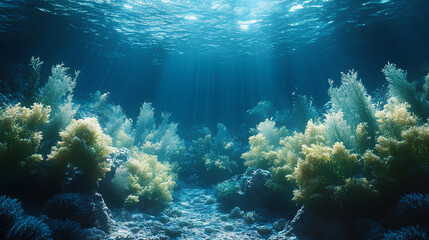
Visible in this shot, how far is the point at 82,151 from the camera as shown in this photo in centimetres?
449

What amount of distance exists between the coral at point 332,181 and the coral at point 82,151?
4906mm

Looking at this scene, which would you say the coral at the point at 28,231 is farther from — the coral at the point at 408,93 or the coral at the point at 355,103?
the coral at the point at 408,93

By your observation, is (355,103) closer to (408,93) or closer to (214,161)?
(408,93)

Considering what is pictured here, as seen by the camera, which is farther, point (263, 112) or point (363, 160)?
point (263, 112)

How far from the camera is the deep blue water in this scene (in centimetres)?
1110

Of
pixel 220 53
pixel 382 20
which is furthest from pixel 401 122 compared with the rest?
pixel 220 53

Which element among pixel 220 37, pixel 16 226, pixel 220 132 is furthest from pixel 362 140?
pixel 220 37

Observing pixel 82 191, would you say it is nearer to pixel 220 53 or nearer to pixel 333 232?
pixel 333 232

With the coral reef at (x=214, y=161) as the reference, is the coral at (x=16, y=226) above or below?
below

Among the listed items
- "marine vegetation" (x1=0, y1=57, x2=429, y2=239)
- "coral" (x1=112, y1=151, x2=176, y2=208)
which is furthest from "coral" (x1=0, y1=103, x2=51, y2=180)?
"coral" (x1=112, y1=151, x2=176, y2=208)

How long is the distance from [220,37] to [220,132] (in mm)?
7513

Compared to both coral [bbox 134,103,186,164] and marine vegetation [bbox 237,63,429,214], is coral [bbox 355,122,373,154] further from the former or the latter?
coral [bbox 134,103,186,164]

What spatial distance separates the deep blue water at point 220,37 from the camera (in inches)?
437

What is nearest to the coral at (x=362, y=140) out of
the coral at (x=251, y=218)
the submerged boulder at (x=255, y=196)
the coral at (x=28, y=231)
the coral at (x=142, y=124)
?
the submerged boulder at (x=255, y=196)
